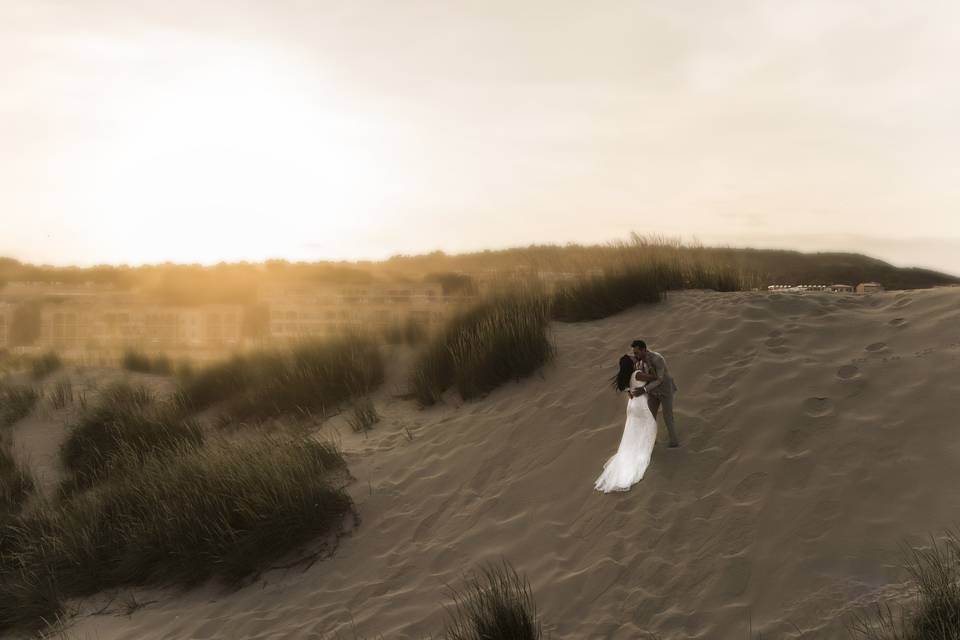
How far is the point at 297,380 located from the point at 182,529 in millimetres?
4572

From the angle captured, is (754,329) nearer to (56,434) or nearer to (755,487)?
(755,487)

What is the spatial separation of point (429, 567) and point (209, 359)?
964 centimetres

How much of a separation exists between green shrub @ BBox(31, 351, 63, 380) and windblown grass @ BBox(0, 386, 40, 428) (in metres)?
1.13

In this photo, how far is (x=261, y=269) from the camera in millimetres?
64438

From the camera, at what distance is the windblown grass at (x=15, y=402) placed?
13.4 m

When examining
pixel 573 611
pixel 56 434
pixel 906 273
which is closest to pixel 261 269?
pixel 906 273

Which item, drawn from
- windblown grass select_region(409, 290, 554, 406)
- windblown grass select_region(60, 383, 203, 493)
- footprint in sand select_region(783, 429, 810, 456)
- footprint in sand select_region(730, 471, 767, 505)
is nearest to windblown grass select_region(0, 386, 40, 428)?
windblown grass select_region(60, 383, 203, 493)

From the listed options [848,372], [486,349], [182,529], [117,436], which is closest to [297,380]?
[117,436]

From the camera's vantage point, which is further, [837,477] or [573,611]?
[837,477]

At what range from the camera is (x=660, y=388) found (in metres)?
6.90

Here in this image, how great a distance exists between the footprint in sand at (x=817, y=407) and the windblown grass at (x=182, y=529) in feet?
15.4

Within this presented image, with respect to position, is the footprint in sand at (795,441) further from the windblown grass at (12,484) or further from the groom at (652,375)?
the windblown grass at (12,484)

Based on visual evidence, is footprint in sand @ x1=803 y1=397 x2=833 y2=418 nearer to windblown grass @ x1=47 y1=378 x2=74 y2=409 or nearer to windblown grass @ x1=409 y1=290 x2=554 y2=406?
windblown grass @ x1=409 y1=290 x2=554 y2=406

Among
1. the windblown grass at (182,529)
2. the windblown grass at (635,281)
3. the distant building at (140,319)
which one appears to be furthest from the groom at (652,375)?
the distant building at (140,319)
